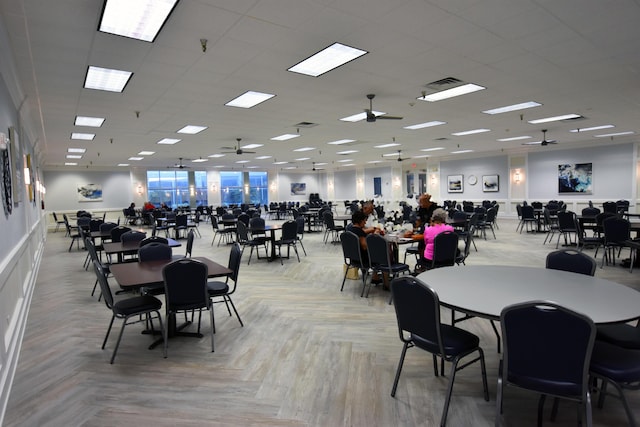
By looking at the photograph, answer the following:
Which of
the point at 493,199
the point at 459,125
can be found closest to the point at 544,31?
the point at 459,125

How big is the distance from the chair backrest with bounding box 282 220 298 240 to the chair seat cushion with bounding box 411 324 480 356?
5323 millimetres

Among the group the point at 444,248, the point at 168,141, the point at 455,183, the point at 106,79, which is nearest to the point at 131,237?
the point at 106,79

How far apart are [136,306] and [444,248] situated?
11.8 feet

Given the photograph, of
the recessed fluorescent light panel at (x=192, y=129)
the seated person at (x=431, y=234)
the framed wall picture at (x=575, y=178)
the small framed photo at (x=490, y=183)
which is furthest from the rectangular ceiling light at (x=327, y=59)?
the small framed photo at (x=490, y=183)

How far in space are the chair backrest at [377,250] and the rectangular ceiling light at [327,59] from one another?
2.23 metres

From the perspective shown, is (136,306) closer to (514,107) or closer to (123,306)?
(123,306)

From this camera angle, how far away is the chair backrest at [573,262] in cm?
293

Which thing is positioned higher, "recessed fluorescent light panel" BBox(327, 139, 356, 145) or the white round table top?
"recessed fluorescent light panel" BBox(327, 139, 356, 145)

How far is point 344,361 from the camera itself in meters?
3.18

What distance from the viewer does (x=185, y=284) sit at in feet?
11.0

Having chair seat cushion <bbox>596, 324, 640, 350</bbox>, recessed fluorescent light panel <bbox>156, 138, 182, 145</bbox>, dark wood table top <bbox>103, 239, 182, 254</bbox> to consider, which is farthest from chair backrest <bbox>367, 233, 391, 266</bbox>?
recessed fluorescent light panel <bbox>156, 138, 182, 145</bbox>

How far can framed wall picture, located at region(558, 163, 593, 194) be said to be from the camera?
14.2 metres

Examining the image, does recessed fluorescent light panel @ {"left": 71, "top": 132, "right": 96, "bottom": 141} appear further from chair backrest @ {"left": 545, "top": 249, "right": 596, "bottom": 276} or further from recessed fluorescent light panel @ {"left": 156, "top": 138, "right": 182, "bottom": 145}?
chair backrest @ {"left": 545, "top": 249, "right": 596, "bottom": 276}

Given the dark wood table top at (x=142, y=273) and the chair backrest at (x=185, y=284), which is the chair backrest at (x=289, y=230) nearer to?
the dark wood table top at (x=142, y=273)
